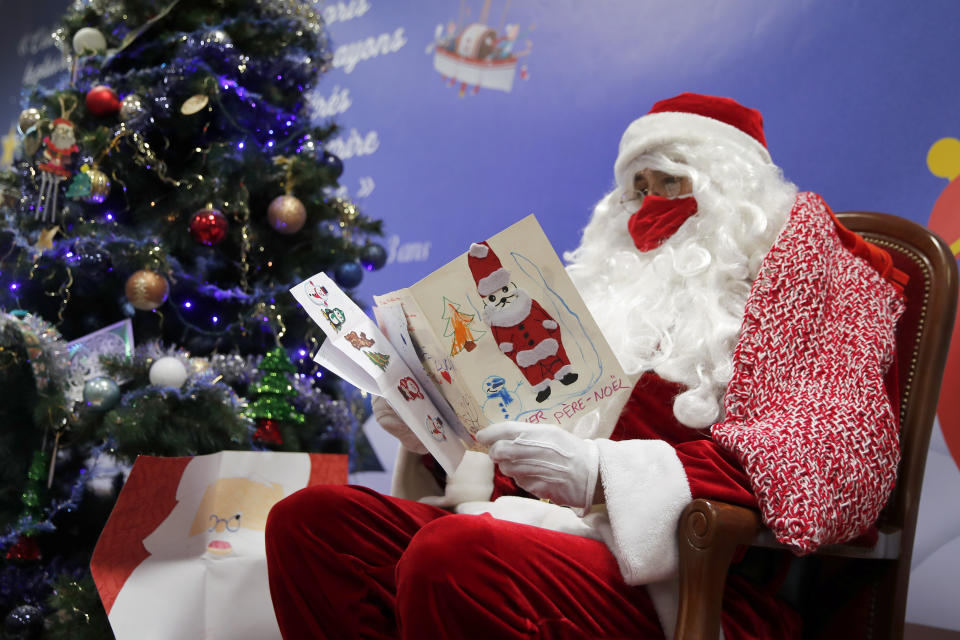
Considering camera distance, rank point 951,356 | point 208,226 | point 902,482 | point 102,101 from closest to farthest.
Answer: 1. point 902,482
2. point 951,356
3. point 208,226
4. point 102,101

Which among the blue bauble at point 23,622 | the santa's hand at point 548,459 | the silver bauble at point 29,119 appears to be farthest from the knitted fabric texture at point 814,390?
the silver bauble at point 29,119

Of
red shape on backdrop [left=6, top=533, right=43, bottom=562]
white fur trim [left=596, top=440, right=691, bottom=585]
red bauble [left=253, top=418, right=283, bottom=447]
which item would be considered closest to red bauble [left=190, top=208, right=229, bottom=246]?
red bauble [left=253, top=418, right=283, bottom=447]

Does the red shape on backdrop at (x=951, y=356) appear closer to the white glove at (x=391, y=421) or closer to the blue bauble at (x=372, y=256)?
the white glove at (x=391, y=421)

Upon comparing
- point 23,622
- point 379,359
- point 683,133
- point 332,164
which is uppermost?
point 332,164

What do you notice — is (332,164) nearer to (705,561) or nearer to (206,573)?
(206,573)

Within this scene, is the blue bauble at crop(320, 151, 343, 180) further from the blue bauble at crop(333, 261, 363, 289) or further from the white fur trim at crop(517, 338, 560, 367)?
the white fur trim at crop(517, 338, 560, 367)

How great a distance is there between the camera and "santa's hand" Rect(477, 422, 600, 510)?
1.15 m

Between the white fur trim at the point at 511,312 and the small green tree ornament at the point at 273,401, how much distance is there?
1271mm

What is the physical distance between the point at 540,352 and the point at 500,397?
10 centimetres

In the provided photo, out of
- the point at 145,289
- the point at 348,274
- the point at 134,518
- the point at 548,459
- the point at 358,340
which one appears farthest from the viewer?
the point at 348,274

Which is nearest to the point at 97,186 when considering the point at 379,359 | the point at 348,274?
the point at 348,274

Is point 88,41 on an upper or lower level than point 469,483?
Answer: upper

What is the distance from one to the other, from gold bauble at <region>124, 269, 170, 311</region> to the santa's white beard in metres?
1.29

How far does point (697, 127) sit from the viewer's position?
177 cm
